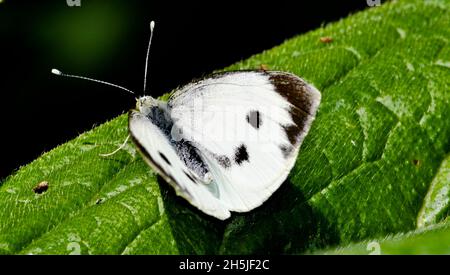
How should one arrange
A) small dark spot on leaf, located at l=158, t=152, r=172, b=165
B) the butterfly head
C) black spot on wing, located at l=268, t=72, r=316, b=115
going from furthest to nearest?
the butterfly head
black spot on wing, located at l=268, t=72, r=316, b=115
small dark spot on leaf, located at l=158, t=152, r=172, b=165

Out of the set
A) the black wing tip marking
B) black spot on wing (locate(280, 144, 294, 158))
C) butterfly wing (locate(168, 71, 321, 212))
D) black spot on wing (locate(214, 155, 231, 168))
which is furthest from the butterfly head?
black spot on wing (locate(280, 144, 294, 158))

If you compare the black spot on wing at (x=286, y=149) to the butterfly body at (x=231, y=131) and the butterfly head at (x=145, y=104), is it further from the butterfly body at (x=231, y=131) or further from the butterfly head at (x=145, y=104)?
the butterfly head at (x=145, y=104)

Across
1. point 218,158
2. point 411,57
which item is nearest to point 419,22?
A: point 411,57

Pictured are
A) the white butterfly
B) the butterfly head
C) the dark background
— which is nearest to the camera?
the white butterfly

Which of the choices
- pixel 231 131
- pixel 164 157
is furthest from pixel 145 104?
pixel 164 157

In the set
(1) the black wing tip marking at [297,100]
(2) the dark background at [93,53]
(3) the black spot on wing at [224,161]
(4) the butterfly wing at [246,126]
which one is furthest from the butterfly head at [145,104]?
A: (2) the dark background at [93,53]

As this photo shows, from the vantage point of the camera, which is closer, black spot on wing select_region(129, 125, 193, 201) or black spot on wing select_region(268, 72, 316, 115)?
black spot on wing select_region(129, 125, 193, 201)

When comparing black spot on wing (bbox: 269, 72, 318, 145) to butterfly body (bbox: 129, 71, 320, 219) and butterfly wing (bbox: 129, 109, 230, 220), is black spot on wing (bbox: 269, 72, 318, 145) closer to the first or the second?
butterfly body (bbox: 129, 71, 320, 219)
